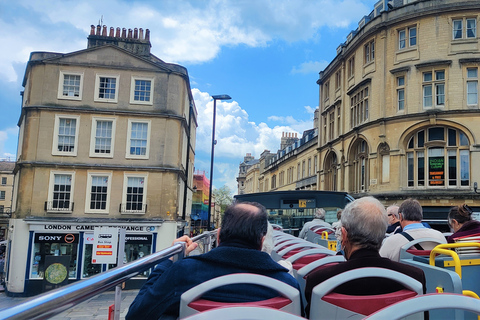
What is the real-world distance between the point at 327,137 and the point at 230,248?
36.4 m

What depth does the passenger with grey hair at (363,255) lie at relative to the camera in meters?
2.32

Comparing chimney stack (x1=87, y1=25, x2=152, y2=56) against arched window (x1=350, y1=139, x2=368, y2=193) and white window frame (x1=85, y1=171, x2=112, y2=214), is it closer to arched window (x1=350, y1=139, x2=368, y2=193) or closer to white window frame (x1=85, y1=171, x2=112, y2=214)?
white window frame (x1=85, y1=171, x2=112, y2=214)

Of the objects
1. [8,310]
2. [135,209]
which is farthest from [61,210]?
[8,310]

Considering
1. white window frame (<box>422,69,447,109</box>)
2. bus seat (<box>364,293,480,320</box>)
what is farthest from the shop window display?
bus seat (<box>364,293,480,320</box>)

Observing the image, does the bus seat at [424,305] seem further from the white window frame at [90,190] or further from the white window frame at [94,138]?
the white window frame at [94,138]

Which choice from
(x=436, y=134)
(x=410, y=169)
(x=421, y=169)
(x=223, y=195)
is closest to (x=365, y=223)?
(x=421, y=169)

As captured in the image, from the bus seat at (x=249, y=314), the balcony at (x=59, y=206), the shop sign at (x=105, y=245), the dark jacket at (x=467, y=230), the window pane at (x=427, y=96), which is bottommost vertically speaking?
the shop sign at (x=105, y=245)

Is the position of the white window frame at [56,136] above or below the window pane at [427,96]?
below

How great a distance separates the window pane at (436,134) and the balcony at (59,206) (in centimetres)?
2317

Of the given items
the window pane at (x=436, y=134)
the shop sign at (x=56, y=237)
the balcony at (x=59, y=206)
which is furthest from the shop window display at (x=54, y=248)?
the window pane at (x=436, y=134)

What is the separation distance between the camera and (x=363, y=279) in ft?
7.66

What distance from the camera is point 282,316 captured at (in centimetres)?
131

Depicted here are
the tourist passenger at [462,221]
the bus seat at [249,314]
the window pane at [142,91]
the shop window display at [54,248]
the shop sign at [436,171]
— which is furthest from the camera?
the window pane at [142,91]

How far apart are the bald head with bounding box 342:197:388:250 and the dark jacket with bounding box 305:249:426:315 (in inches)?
3.1
